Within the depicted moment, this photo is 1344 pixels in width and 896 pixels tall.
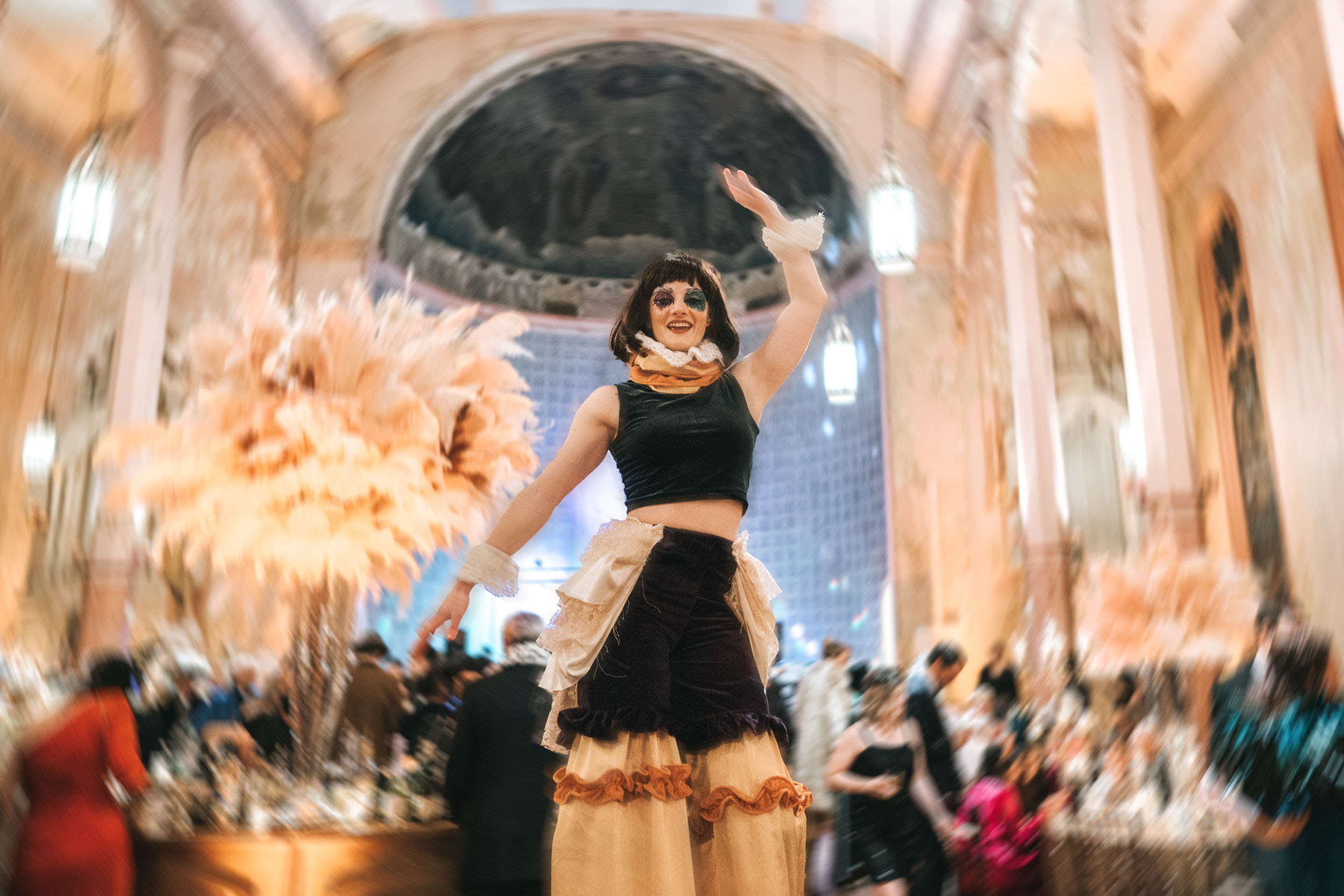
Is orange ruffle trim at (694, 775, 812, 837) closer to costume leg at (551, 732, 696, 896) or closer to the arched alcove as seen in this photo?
costume leg at (551, 732, 696, 896)

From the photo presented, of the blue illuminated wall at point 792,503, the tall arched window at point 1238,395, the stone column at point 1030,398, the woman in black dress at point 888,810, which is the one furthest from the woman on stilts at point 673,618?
the blue illuminated wall at point 792,503

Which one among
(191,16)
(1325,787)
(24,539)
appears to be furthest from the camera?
(191,16)

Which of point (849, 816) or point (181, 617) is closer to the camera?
point (849, 816)

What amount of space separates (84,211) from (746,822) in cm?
500

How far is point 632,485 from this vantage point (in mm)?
1731

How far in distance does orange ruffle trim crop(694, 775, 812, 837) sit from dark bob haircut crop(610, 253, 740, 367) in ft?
2.53

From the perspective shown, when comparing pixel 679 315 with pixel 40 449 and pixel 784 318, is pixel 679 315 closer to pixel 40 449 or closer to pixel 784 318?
pixel 784 318

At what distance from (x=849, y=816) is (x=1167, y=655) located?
3.99 feet

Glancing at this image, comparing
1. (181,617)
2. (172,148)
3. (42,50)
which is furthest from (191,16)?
(181,617)

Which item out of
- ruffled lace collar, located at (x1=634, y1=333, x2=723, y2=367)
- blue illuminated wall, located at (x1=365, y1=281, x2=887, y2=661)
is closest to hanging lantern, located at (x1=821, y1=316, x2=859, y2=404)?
blue illuminated wall, located at (x1=365, y1=281, x2=887, y2=661)

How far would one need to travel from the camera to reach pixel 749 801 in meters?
1.49

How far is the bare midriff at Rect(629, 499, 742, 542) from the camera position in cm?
167

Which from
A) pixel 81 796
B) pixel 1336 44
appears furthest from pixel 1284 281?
pixel 81 796

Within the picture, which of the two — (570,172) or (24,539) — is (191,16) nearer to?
(24,539)
